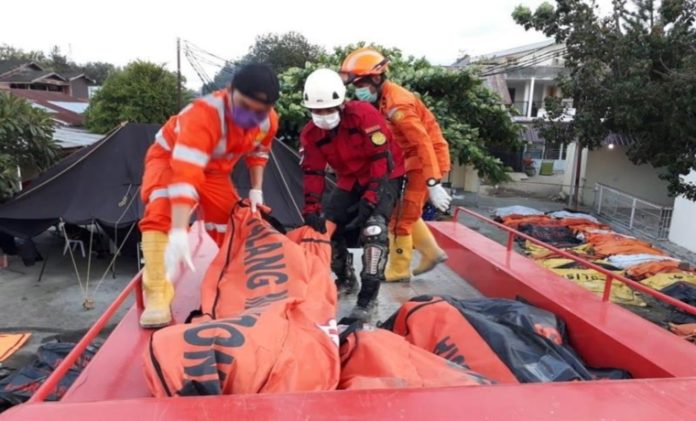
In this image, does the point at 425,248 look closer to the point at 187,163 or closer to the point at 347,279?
the point at 347,279

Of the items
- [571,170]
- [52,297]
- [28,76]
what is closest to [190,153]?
[52,297]

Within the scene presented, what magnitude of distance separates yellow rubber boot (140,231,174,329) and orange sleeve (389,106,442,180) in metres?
1.93

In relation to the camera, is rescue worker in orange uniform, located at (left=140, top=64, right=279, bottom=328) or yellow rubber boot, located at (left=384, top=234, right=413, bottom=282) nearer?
rescue worker in orange uniform, located at (left=140, top=64, right=279, bottom=328)

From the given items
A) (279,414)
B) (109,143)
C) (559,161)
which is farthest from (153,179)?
(559,161)

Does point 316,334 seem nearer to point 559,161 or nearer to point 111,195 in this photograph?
point 111,195

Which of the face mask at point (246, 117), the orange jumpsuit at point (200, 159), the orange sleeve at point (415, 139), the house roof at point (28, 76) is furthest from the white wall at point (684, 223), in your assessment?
the house roof at point (28, 76)

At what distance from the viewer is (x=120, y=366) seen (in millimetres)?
2301

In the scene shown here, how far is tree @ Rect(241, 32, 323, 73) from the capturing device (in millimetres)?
30078

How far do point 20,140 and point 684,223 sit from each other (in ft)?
53.8

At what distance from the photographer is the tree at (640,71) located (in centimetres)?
693

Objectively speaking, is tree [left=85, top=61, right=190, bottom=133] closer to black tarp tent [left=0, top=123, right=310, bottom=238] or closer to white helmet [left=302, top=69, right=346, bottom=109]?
black tarp tent [left=0, top=123, right=310, bottom=238]

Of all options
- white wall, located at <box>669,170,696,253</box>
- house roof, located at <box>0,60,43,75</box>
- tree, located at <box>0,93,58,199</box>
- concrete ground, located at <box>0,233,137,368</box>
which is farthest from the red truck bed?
house roof, located at <box>0,60,43,75</box>

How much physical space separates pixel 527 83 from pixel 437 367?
3194 centimetres

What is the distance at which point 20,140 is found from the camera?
10.9 meters
